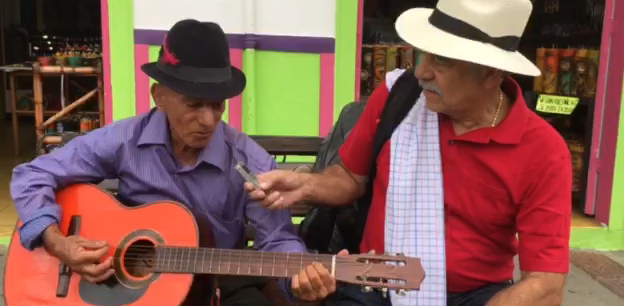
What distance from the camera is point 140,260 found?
214cm

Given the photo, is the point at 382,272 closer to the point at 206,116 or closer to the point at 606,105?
the point at 206,116

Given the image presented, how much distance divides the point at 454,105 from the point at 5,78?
29.1 feet

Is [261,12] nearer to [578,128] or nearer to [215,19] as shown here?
[215,19]

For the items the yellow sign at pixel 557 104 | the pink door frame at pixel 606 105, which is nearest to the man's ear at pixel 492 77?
the pink door frame at pixel 606 105

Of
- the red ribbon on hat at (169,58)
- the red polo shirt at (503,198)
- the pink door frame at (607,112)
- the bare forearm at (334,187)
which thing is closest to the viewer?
the red polo shirt at (503,198)

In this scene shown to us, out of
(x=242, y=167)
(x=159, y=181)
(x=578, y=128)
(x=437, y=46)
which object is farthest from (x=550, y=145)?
(x=578, y=128)

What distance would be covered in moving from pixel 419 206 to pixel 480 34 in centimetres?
60

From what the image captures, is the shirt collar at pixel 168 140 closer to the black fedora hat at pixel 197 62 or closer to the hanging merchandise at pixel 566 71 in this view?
the black fedora hat at pixel 197 62

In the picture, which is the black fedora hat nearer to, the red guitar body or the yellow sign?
the red guitar body

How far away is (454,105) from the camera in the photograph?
6.57 ft

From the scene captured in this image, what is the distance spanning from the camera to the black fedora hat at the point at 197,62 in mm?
2138

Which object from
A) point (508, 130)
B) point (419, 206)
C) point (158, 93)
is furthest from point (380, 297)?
point (158, 93)

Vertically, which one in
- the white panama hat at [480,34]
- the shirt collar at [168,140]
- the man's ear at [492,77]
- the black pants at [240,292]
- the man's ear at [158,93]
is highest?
the white panama hat at [480,34]

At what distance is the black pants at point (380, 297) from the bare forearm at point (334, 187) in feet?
1.08
